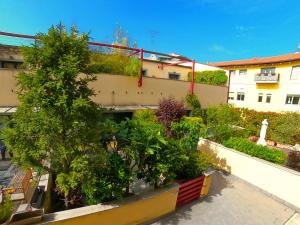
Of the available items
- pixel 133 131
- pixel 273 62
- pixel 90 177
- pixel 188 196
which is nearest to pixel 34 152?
pixel 90 177

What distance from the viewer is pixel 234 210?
705cm

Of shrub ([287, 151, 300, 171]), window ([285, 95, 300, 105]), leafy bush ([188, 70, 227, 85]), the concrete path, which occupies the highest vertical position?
leafy bush ([188, 70, 227, 85])

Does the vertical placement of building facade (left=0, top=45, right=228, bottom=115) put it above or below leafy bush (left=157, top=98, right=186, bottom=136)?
above

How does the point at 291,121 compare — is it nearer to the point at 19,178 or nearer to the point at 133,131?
the point at 133,131

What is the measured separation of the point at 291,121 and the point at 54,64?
63.5ft

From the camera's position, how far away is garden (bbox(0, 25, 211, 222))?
4.18m

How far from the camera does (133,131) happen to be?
5.74m

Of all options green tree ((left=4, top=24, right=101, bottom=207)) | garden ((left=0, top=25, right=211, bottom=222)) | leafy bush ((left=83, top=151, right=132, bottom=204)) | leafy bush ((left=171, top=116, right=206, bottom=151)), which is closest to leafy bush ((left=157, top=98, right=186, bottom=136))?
leafy bush ((left=171, top=116, right=206, bottom=151))

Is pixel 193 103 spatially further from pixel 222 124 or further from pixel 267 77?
pixel 267 77

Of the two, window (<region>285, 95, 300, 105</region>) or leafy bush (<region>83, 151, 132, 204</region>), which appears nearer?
leafy bush (<region>83, 151, 132, 204</region>)

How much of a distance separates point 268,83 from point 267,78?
1.10 meters

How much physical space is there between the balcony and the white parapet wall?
23826 millimetres

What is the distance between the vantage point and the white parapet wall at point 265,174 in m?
7.48

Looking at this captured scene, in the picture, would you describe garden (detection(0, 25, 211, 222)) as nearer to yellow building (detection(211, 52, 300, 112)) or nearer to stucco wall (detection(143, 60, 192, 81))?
stucco wall (detection(143, 60, 192, 81))
